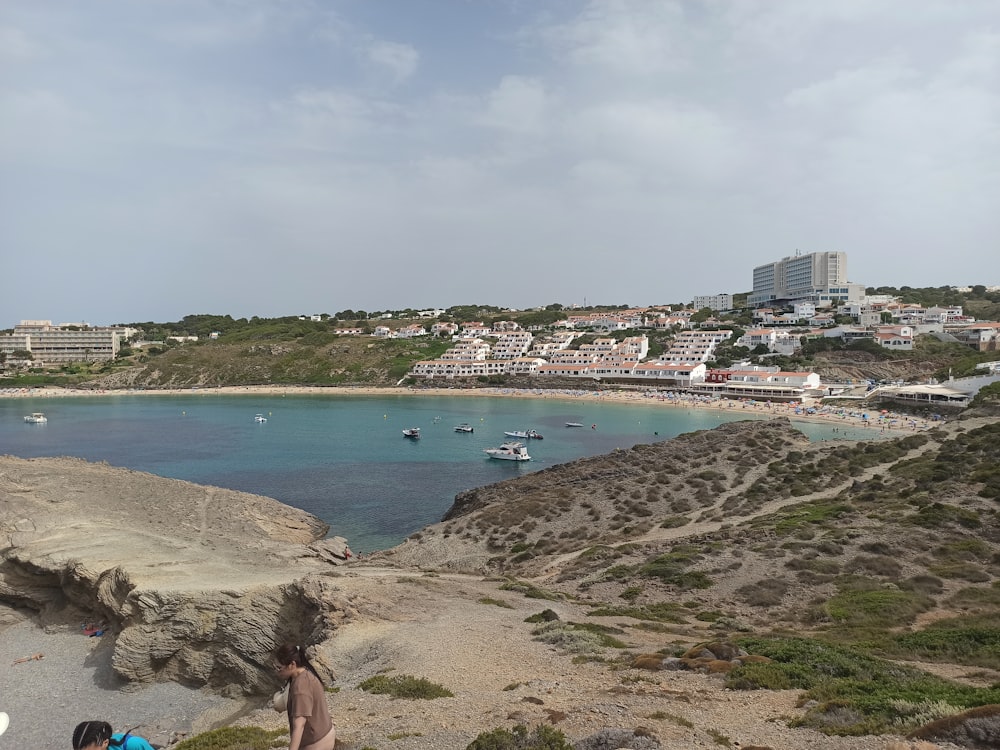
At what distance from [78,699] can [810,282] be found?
181 meters

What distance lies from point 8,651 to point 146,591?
629cm

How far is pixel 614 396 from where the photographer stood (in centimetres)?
10344

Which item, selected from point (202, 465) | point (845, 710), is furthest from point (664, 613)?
point (202, 465)

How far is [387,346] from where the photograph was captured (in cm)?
14625

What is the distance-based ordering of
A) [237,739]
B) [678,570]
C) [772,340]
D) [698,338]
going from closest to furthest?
[237,739], [678,570], [772,340], [698,338]

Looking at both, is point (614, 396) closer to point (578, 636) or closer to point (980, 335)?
point (980, 335)

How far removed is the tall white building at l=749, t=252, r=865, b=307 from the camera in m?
158

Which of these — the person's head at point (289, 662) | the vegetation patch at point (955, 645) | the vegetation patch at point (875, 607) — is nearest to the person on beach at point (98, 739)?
the person's head at point (289, 662)

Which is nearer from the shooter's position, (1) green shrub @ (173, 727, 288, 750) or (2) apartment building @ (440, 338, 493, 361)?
(1) green shrub @ (173, 727, 288, 750)

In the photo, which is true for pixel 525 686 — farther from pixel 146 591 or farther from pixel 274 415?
pixel 274 415

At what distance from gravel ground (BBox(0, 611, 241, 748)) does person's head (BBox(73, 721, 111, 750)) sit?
10459mm

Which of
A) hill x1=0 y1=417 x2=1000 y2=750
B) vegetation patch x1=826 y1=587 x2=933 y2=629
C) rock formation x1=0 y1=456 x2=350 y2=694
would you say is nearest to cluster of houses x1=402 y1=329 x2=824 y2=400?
hill x1=0 y1=417 x2=1000 y2=750

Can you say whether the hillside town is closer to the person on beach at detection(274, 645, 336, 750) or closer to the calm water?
the calm water

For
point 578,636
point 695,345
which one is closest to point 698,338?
point 695,345
